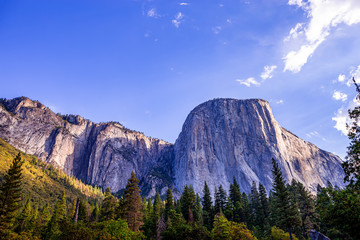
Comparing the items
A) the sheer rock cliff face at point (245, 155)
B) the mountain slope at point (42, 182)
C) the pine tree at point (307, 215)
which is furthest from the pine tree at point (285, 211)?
the mountain slope at point (42, 182)

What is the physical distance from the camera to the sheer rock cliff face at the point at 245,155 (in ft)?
547

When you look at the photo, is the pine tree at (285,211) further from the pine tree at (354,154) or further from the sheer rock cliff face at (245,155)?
the sheer rock cliff face at (245,155)

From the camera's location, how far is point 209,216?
56.5 m

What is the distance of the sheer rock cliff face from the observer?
167 m

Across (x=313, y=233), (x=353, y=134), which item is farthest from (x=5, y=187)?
(x=313, y=233)

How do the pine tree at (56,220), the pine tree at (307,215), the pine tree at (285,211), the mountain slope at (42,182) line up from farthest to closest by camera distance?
the mountain slope at (42,182) < the pine tree at (56,220) < the pine tree at (307,215) < the pine tree at (285,211)

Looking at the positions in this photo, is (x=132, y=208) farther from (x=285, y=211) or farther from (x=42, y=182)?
(x=42, y=182)

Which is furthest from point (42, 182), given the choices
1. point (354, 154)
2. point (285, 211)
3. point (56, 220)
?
point (354, 154)

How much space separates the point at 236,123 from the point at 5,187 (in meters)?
178

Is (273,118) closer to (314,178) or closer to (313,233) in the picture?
(314,178)

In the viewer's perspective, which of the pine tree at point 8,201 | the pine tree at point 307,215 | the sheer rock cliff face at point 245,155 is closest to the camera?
the pine tree at point 8,201

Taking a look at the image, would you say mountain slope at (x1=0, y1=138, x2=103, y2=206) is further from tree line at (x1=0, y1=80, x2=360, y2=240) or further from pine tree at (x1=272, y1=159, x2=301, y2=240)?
pine tree at (x1=272, y1=159, x2=301, y2=240)

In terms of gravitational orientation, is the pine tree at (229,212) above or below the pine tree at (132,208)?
above

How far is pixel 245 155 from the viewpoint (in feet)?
579
